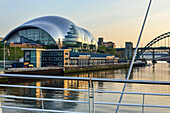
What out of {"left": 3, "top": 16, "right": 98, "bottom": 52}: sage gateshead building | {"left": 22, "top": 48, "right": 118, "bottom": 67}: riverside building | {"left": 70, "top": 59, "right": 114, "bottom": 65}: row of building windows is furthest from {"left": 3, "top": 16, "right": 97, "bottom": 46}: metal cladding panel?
{"left": 22, "top": 48, "right": 118, "bottom": 67}: riverside building

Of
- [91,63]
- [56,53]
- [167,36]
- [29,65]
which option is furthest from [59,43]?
[167,36]

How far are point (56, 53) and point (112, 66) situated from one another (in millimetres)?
23811

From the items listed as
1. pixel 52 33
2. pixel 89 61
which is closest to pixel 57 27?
pixel 52 33

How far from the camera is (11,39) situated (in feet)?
246

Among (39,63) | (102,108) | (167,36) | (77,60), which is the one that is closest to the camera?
(102,108)

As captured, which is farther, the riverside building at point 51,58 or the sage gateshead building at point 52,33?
the sage gateshead building at point 52,33

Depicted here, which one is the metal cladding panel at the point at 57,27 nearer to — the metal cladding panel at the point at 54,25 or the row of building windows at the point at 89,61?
the metal cladding panel at the point at 54,25

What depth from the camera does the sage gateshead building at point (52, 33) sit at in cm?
6400

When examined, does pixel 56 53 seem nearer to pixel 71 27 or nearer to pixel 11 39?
pixel 71 27

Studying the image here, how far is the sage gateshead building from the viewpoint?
2520 inches

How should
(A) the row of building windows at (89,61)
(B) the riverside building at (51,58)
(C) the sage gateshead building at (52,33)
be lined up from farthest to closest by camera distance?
(C) the sage gateshead building at (52,33) < (A) the row of building windows at (89,61) < (B) the riverside building at (51,58)

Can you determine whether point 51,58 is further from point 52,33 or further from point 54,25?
point 54,25

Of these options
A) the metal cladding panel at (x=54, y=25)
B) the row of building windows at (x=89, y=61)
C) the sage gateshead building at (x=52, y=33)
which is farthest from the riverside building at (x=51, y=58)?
the metal cladding panel at (x=54, y=25)

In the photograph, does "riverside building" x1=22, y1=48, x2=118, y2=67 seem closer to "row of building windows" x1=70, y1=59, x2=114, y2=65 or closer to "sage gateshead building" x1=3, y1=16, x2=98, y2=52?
"row of building windows" x1=70, y1=59, x2=114, y2=65
